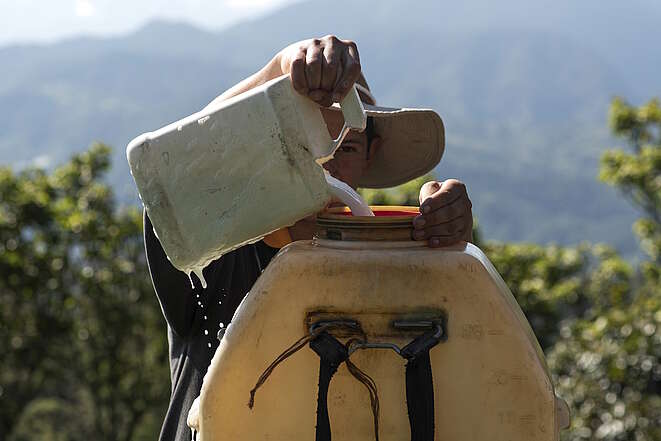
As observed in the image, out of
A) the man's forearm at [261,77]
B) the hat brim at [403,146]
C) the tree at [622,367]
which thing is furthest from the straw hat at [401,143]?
the tree at [622,367]

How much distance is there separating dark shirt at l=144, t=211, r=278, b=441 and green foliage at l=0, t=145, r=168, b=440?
926 centimetres

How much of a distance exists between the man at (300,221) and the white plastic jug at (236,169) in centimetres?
6

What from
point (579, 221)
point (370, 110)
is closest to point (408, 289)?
point (370, 110)

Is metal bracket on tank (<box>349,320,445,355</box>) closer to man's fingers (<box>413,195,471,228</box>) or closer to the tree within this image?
man's fingers (<box>413,195,471,228</box>)

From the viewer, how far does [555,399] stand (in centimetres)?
181

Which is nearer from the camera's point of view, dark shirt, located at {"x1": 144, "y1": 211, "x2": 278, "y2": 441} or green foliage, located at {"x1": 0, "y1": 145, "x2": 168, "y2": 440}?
dark shirt, located at {"x1": 144, "y1": 211, "x2": 278, "y2": 441}

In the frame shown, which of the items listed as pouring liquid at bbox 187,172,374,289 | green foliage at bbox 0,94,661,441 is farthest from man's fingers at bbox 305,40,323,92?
green foliage at bbox 0,94,661,441

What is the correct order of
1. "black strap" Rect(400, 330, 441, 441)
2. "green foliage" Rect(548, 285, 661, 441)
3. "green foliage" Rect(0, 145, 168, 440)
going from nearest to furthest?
1. "black strap" Rect(400, 330, 441, 441)
2. "green foliage" Rect(548, 285, 661, 441)
3. "green foliage" Rect(0, 145, 168, 440)

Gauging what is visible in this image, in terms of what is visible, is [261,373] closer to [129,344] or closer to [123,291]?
[123,291]

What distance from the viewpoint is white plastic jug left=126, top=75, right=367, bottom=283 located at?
1802 millimetres

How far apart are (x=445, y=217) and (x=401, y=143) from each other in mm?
887

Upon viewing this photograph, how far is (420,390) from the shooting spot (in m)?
1.76

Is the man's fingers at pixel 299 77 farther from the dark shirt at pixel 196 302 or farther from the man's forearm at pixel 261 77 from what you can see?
the dark shirt at pixel 196 302

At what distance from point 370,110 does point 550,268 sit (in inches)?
659
